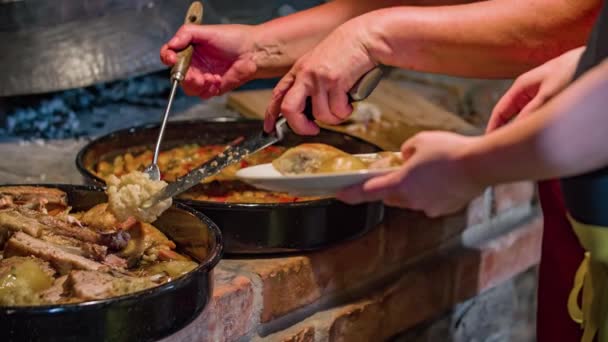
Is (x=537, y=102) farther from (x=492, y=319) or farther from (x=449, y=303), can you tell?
(x=492, y=319)

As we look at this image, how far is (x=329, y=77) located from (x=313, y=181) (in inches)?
11.8

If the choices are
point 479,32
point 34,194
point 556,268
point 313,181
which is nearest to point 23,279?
point 34,194

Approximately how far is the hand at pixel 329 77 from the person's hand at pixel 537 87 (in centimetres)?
21

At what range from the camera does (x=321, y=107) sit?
3.68 feet

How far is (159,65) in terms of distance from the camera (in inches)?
65.1

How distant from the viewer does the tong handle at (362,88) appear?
1140mm

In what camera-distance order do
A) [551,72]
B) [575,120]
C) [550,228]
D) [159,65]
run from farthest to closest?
[159,65]
[550,228]
[551,72]
[575,120]

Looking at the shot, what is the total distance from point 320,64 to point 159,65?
0.64 m

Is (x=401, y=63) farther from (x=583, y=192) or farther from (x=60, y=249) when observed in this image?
(x=60, y=249)

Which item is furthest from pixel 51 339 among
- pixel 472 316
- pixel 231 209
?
pixel 472 316

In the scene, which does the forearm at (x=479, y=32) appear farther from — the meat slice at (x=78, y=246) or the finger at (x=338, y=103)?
the meat slice at (x=78, y=246)

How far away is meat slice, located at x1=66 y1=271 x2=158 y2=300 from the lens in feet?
2.85

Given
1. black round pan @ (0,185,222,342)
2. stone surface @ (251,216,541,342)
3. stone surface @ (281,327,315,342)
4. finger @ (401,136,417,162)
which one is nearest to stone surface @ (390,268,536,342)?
stone surface @ (251,216,541,342)

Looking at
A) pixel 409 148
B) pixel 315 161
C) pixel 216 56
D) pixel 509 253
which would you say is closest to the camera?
pixel 409 148
